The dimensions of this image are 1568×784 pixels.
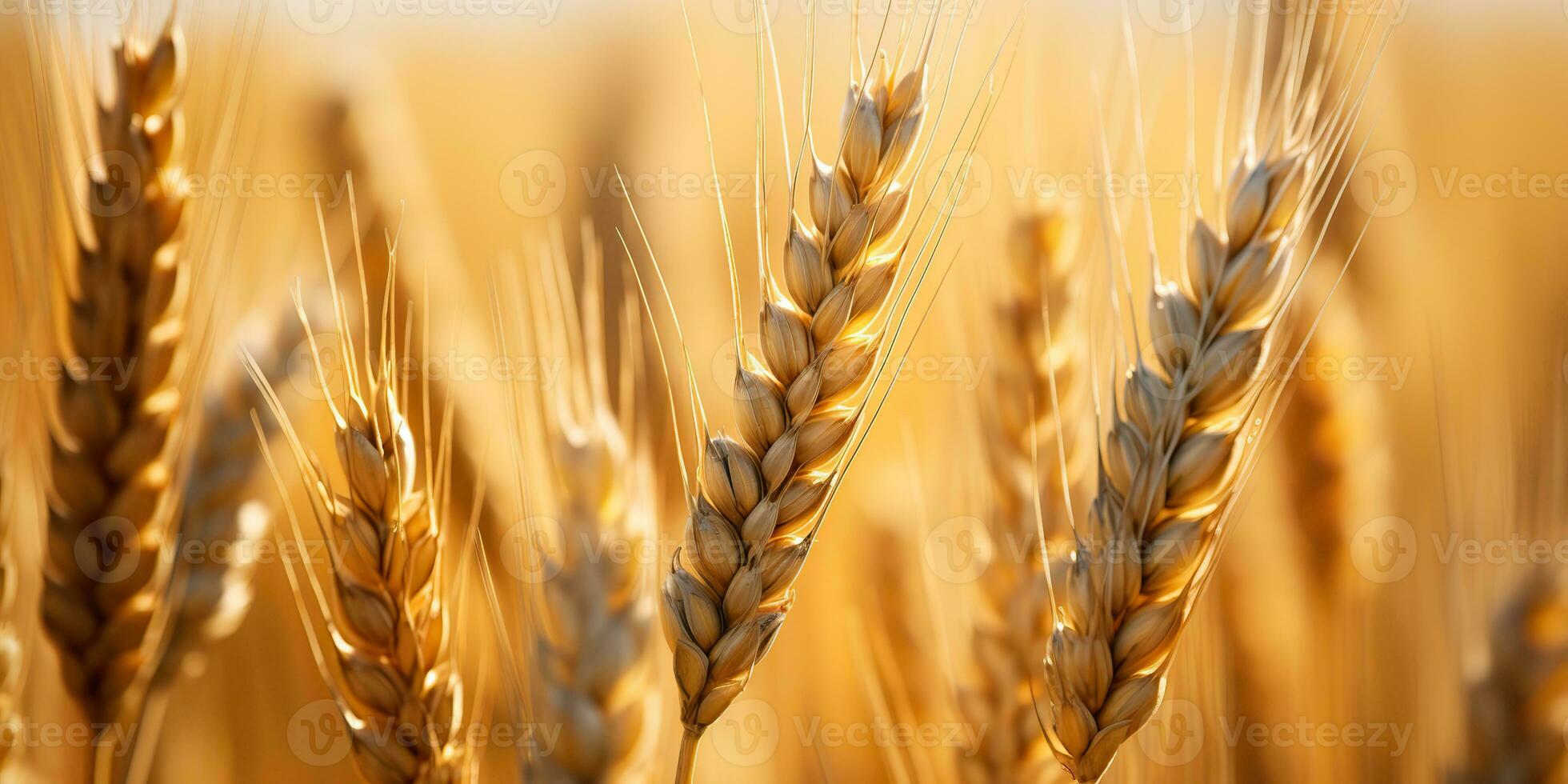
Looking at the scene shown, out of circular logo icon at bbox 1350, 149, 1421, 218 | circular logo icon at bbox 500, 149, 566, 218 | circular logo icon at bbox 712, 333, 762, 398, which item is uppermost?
circular logo icon at bbox 500, 149, 566, 218

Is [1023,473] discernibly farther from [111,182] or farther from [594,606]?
[111,182]

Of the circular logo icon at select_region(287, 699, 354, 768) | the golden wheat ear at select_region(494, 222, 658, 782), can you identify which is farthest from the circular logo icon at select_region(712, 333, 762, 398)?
the circular logo icon at select_region(287, 699, 354, 768)

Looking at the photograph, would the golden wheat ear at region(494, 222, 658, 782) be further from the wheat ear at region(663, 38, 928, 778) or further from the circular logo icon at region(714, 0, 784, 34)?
the circular logo icon at region(714, 0, 784, 34)

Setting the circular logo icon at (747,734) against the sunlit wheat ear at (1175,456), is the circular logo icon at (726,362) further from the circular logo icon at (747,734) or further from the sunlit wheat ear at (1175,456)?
the sunlit wheat ear at (1175,456)

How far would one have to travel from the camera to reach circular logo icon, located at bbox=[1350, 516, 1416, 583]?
131cm

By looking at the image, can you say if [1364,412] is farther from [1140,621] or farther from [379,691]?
[379,691]

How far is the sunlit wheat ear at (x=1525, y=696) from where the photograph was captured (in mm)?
938

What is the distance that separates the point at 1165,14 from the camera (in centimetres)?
124

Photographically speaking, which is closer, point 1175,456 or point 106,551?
point 1175,456

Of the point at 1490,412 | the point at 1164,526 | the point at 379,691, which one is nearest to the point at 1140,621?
the point at 1164,526

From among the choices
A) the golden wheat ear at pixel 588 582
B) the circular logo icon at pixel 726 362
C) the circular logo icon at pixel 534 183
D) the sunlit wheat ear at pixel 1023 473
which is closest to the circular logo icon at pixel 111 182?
the golden wheat ear at pixel 588 582

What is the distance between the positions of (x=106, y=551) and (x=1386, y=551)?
187cm

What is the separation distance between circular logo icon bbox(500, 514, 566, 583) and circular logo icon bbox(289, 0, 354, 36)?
119 centimetres

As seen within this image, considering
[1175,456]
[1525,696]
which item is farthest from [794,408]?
[1525,696]
